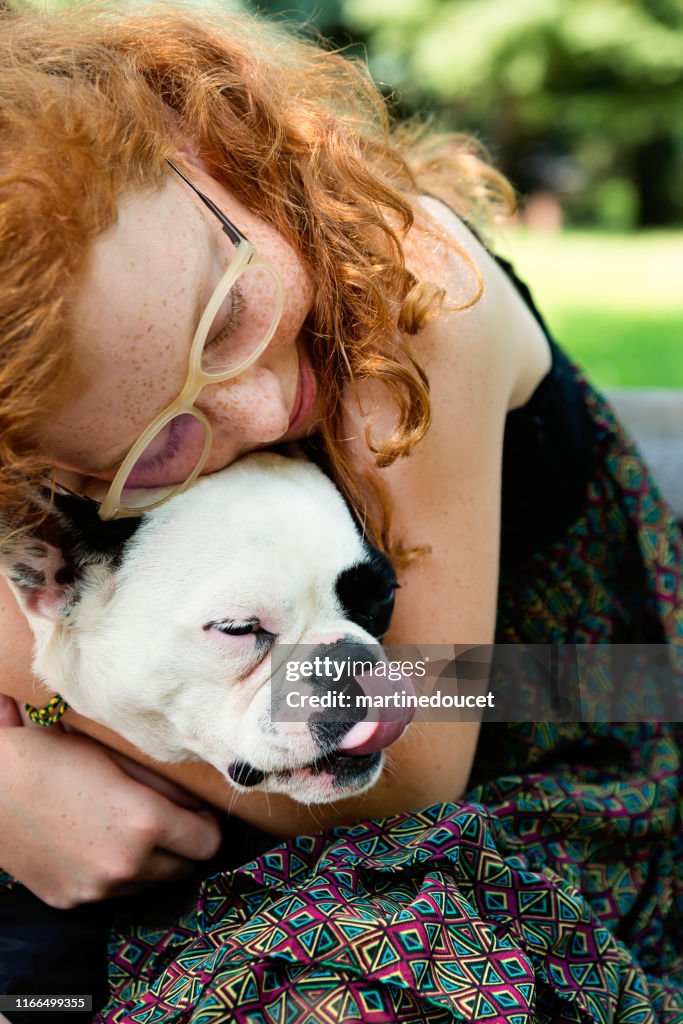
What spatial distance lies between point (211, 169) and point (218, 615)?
0.62 metres

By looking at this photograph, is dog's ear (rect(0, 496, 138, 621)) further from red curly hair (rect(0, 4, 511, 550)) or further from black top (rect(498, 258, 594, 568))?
black top (rect(498, 258, 594, 568))

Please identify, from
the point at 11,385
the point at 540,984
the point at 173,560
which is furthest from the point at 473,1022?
the point at 11,385

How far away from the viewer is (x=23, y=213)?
1167 millimetres

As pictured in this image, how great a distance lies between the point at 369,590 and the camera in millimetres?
1460

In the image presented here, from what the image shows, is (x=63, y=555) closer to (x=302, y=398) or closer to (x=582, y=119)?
(x=302, y=398)

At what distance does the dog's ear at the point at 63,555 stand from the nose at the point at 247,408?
19 cm

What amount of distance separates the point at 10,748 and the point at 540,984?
2.71 feet


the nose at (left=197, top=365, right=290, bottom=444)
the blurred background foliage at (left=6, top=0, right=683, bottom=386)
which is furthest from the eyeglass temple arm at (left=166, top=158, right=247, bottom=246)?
the blurred background foliage at (left=6, top=0, right=683, bottom=386)

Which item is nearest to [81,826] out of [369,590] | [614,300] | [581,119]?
[369,590]

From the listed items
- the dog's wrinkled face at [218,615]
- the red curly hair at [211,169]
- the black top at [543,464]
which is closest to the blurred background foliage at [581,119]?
the black top at [543,464]

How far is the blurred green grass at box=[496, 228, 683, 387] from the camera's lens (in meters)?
6.00

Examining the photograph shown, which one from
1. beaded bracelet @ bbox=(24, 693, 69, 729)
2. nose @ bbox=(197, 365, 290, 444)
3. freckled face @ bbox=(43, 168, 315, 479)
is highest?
freckled face @ bbox=(43, 168, 315, 479)

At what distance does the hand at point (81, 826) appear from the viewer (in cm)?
149

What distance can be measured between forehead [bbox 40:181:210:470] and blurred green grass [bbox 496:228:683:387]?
95 centimetres
